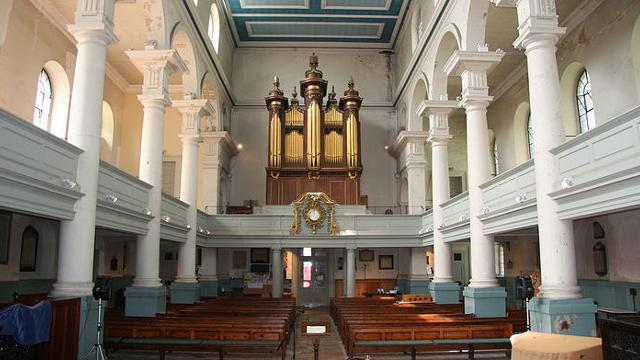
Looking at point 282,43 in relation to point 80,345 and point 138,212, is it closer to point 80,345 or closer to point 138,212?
point 138,212

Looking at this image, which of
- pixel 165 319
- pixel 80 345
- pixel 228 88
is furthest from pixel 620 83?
pixel 228 88

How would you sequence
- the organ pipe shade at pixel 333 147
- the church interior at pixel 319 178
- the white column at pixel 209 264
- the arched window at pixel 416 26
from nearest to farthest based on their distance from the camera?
the church interior at pixel 319 178
the arched window at pixel 416 26
the white column at pixel 209 264
the organ pipe shade at pixel 333 147

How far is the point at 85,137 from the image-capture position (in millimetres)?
10742

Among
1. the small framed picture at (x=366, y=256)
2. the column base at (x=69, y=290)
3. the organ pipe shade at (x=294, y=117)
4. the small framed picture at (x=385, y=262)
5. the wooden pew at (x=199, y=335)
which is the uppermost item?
the organ pipe shade at (x=294, y=117)

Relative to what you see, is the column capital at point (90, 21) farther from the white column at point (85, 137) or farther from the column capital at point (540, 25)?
the column capital at point (540, 25)

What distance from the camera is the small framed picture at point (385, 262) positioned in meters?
26.9

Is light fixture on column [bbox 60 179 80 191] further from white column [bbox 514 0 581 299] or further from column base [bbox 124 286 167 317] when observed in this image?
white column [bbox 514 0 581 299]

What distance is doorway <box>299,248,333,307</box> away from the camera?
1049 inches

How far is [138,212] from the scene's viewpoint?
541 inches

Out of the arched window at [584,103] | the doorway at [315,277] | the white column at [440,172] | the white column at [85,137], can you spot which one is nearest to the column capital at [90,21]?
the white column at [85,137]

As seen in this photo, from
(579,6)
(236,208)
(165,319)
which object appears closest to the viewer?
(165,319)

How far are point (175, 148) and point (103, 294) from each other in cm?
1615

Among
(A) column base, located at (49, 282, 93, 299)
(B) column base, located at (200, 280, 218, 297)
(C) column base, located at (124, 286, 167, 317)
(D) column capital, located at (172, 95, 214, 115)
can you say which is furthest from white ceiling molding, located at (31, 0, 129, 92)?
(A) column base, located at (49, 282, 93, 299)

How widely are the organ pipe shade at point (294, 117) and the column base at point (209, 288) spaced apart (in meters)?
8.43
